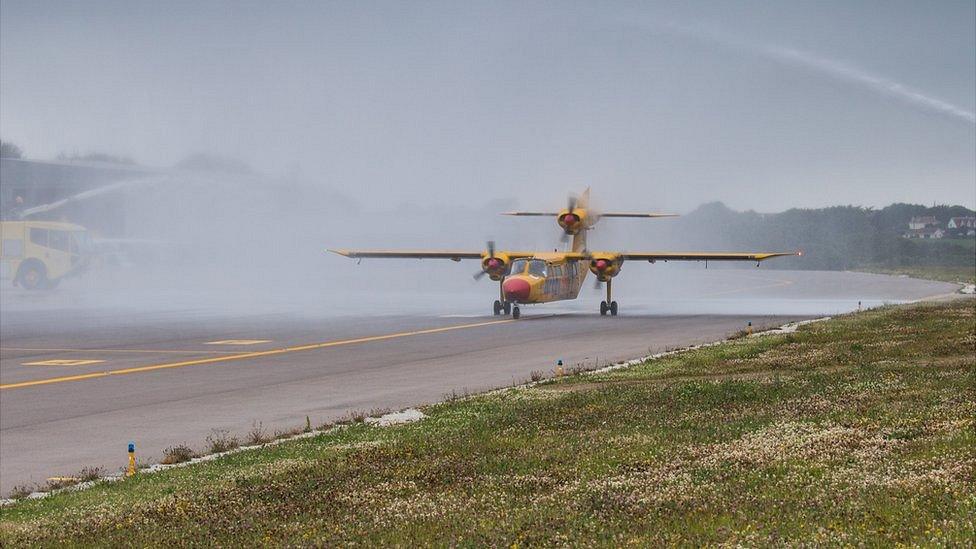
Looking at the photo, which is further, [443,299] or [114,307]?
[443,299]

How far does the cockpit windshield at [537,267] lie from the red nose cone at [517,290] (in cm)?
123

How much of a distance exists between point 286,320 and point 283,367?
19749 millimetres

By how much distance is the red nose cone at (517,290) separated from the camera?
48.7 m

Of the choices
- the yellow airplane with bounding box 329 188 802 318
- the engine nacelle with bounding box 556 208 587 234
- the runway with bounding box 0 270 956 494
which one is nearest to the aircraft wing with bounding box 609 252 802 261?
the yellow airplane with bounding box 329 188 802 318

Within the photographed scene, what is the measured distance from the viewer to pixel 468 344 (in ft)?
120

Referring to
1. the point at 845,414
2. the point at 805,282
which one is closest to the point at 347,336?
the point at 845,414

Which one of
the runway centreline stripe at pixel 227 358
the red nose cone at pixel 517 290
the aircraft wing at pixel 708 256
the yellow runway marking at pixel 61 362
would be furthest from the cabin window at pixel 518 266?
the yellow runway marking at pixel 61 362

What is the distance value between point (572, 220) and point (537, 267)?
4362mm

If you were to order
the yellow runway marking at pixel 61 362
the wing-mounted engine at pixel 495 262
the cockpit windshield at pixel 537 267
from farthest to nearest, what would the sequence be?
the wing-mounted engine at pixel 495 262
the cockpit windshield at pixel 537 267
the yellow runway marking at pixel 61 362

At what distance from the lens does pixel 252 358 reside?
32406 millimetres

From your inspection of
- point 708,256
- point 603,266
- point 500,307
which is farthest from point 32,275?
point 708,256

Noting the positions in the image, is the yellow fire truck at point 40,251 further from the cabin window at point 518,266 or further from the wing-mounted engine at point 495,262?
the cabin window at point 518,266

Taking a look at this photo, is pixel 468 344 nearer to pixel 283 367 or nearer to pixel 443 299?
pixel 283 367

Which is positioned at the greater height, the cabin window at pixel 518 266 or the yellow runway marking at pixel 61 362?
the cabin window at pixel 518 266
